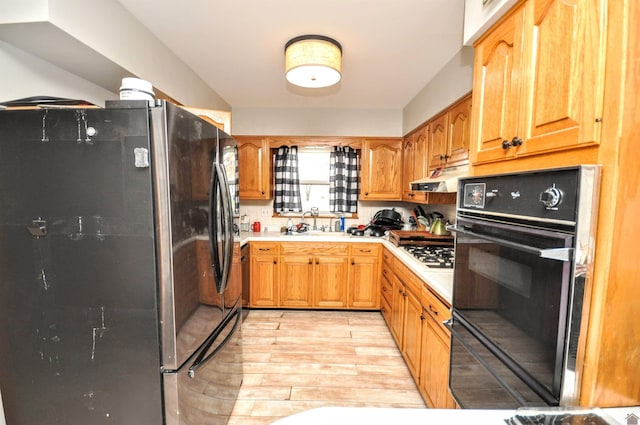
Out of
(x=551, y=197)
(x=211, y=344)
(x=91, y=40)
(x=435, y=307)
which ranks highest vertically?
(x=91, y=40)

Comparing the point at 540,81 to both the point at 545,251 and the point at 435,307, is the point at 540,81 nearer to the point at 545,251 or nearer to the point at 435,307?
the point at 545,251

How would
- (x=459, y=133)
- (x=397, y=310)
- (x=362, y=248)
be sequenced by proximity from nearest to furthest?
(x=459, y=133) → (x=397, y=310) → (x=362, y=248)

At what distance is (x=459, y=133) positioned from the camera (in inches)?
88.7

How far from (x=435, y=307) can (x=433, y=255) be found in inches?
31.0

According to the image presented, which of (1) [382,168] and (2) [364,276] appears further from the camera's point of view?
(1) [382,168]

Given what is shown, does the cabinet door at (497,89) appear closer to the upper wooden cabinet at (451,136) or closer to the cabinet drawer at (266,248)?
the upper wooden cabinet at (451,136)

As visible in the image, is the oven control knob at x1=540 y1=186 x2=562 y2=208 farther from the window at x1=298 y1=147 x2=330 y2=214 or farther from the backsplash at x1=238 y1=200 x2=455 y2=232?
the window at x1=298 y1=147 x2=330 y2=214

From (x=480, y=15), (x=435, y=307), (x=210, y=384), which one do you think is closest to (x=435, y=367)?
(x=435, y=307)

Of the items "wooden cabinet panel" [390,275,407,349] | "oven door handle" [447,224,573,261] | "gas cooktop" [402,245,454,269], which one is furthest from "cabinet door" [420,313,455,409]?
"oven door handle" [447,224,573,261]

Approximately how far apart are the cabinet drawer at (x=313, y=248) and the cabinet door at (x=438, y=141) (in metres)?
1.35

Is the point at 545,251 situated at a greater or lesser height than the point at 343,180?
lesser

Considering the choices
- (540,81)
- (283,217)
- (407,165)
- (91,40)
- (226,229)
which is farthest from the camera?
(283,217)

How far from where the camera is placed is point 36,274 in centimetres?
120

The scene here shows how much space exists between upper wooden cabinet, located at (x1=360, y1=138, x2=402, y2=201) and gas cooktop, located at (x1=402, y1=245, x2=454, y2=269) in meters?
1.06
